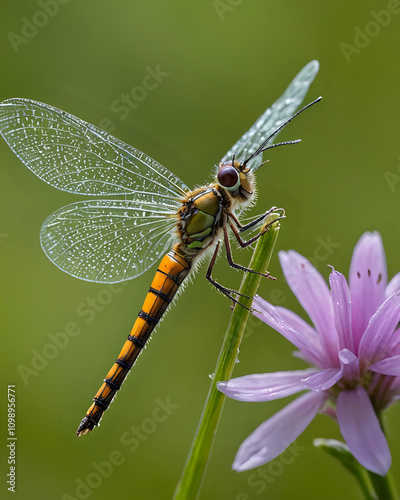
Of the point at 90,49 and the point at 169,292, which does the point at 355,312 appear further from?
the point at 90,49

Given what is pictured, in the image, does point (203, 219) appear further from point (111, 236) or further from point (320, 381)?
point (320, 381)

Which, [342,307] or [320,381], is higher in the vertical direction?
[342,307]

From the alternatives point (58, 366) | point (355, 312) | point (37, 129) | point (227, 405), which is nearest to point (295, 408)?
point (355, 312)

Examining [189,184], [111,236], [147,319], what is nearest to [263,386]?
[147,319]

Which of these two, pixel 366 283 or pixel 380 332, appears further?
pixel 366 283

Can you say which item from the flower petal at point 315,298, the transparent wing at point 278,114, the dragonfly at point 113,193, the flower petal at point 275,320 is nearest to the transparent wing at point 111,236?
the dragonfly at point 113,193

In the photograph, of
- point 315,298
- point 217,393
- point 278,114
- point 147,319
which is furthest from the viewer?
point 278,114
